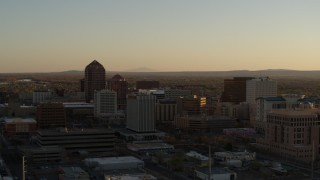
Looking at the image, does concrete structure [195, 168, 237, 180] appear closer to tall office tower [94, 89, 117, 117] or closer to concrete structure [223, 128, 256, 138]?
concrete structure [223, 128, 256, 138]

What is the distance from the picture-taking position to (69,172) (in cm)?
3409

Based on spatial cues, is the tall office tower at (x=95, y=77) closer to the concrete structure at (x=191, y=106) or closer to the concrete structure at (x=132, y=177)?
the concrete structure at (x=191, y=106)

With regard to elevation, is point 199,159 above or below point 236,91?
below

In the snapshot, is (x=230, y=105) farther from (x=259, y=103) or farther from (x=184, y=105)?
(x=259, y=103)

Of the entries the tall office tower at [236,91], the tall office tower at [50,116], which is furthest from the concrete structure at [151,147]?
the tall office tower at [236,91]

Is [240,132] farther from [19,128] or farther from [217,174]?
[217,174]

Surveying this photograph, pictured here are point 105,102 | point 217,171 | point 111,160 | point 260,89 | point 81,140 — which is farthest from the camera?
point 260,89

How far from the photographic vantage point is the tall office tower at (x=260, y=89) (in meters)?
75.8

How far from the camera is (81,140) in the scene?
1791 inches

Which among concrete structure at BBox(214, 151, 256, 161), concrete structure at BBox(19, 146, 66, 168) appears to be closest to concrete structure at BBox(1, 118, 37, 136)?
concrete structure at BBox(19, 146, 66, 168)

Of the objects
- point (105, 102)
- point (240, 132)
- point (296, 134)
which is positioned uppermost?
point (105, 102)

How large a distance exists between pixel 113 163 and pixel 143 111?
1742cm

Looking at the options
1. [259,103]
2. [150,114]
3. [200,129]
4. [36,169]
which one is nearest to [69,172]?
[36,169]

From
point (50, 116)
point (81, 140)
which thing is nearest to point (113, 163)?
point (81, 140)
